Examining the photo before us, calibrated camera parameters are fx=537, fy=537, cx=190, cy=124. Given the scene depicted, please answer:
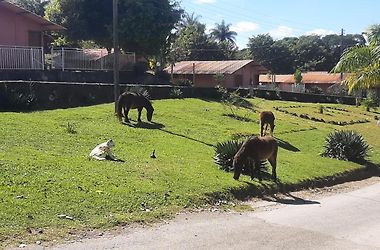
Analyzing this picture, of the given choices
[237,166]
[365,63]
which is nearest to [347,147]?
[365,63]

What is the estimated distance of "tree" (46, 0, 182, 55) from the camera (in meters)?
37.2

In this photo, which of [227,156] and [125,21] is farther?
[125,21]

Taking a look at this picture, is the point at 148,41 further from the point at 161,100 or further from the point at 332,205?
the point at 332,205

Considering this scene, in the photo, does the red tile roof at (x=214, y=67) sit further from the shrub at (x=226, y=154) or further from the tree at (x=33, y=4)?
the shrub at (x=226, y=154)

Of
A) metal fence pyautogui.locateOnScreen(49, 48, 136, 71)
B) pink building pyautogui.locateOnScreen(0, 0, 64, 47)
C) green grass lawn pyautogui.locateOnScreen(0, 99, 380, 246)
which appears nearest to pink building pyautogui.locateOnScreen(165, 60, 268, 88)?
metal fence pyautogui.locateOnScreen(49, 48, 136, 71)

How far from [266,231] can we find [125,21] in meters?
29.2

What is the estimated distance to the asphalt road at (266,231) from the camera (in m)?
8.51

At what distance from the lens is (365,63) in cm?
2298

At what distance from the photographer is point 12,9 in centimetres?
2986

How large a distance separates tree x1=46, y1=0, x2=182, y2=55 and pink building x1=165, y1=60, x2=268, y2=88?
11.8m

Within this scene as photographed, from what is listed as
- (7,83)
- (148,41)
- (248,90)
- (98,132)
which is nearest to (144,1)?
(148,41)

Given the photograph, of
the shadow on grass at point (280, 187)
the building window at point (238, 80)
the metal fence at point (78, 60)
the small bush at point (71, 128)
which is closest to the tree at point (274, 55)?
the building window at point (238, 80)

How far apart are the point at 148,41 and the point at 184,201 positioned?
1096 inches

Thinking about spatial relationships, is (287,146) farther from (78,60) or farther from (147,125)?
(78,60)
